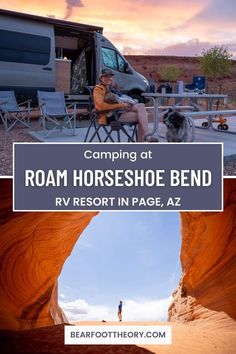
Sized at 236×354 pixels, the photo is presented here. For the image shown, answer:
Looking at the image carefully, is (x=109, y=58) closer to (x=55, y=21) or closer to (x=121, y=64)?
(x=121, y=64)

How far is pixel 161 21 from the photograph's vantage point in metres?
2.48

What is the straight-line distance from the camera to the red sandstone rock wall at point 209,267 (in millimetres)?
2696

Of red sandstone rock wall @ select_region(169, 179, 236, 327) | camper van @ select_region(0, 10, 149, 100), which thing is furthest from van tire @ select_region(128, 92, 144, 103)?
red sandstone rock wall @ select_region(169, 179, 236, 327)

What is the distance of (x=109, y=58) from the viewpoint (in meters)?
5.39

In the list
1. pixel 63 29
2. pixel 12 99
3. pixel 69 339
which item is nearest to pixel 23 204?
pixel 69 339

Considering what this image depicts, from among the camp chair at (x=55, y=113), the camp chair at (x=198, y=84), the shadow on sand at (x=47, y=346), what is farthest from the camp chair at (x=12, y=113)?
the shadow on sand at (x=47, y=346)

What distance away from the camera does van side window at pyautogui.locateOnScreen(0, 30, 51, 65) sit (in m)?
5.18

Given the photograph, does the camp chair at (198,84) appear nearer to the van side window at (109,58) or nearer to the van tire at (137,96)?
the van tire at (137,96)

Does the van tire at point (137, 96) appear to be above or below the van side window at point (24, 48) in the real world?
below

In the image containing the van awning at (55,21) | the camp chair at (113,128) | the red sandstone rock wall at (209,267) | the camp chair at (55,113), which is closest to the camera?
the red sandstone rock wall at (209,267)

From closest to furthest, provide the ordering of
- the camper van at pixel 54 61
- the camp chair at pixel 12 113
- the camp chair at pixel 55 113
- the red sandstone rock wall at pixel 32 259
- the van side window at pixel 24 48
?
the red sandstone rock wall at pixel 32 259, the camp chair at pixel 55 113, the camp chair at pixel 12 113, the camper van at pixel 54 61, the van side window at pixel 24 48

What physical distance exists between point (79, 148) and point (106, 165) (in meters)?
0.15

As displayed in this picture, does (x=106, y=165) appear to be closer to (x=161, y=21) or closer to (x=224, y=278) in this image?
(x=161, y=21)

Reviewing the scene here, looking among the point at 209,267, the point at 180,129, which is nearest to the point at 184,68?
the point at 180,129
